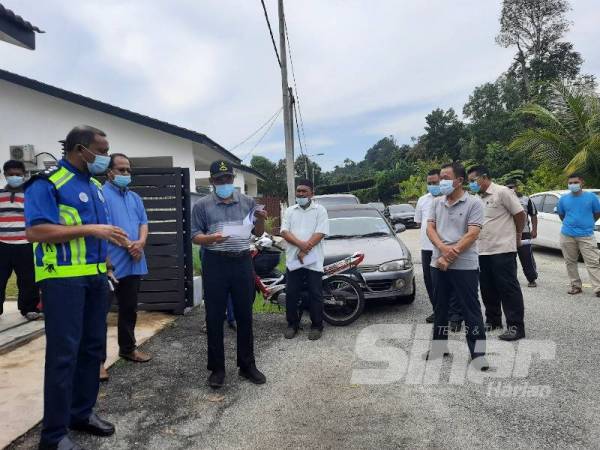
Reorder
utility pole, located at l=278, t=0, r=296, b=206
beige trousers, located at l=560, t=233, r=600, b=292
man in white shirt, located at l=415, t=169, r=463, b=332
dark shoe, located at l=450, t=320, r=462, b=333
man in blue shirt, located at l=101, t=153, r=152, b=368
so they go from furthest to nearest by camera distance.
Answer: utility pole, located at l=278, t=0, r=296, b=206 < beige trousers, located at l=560, t=233, r=600, b=292 < man in white shirt, located at l=415, t=169, r=463, b=332 < dark shoe, located at l=450, t=320, r=462, b=333 < man in blue shirt, located at l=101, t=153, r=152, b=368

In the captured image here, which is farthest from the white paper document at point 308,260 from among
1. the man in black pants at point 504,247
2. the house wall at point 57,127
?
the house wall at point 57,127

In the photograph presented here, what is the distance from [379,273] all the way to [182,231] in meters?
2.61

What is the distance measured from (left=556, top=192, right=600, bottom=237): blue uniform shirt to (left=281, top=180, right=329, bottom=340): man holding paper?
4115mm

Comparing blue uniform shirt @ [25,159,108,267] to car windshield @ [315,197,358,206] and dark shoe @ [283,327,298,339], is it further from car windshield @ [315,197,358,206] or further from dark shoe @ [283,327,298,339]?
car windshield @ [315,197,358,206]

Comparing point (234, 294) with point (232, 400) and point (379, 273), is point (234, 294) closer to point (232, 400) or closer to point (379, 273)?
point (232, 400)

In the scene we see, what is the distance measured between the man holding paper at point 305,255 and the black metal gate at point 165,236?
4.95 ft

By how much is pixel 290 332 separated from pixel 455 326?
1.88 metres

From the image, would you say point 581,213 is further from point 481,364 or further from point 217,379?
point 217,379

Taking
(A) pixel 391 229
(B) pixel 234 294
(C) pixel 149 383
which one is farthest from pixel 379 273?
(C) pixel 149 383

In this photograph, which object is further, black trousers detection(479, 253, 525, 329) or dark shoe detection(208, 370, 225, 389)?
black trousers detection(479, 253, 525, 329)

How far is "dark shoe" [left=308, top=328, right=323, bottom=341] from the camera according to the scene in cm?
517

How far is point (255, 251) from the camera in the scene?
19.8 ft

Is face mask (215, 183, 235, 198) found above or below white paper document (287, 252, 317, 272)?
above

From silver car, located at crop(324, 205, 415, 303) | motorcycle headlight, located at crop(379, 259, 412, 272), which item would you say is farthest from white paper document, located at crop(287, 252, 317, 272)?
motorcycle headlight, located at crop(379, 259, 412, 272)
